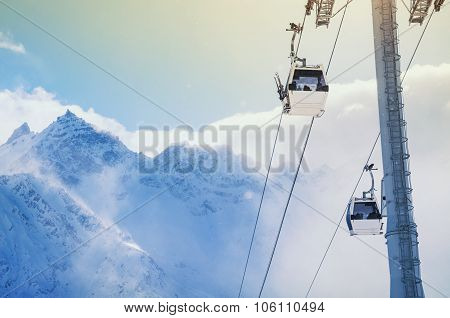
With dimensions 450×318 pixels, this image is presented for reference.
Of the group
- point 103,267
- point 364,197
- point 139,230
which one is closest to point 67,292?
point 103,267

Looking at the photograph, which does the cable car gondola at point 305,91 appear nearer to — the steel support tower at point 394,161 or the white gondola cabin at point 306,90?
the white gondola cabin at point 306,90

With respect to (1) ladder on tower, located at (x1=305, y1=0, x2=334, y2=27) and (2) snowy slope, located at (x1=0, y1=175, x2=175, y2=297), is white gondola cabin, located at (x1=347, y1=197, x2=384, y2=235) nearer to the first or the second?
(1) ladder on tower, located at (x1=305, y1=0, x2=334, y2=27)

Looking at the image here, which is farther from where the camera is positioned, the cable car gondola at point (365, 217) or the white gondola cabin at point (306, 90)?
the cable car gondola at point (365, 217)

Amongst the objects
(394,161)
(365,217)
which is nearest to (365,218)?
(365,217)

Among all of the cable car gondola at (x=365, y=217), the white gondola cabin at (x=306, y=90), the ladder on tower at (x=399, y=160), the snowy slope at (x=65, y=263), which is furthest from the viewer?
the snowy slope at (x=65, y=263)

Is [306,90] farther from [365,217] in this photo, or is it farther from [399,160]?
[365,217]

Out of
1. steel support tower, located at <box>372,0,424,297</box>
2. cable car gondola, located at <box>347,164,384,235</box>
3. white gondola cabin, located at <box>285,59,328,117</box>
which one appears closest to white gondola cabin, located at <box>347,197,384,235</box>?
cable car gondola, located at <box>347,164,384,235</box>

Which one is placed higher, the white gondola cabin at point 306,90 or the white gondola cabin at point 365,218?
the white gondola cabin at point 306,90

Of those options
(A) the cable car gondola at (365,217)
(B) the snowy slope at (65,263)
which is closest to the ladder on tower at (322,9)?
(A) the cable car gondola at (365,217)
